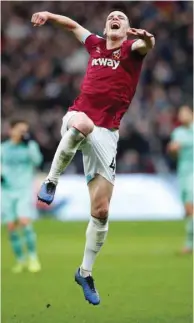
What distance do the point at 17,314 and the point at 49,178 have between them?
1805mm

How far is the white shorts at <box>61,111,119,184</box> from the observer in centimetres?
912

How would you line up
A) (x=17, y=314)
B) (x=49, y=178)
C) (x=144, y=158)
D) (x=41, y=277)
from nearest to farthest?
(x=49, y=178) → (x=17, y=314) → (x=41, y=277) → (x=144, y=158)

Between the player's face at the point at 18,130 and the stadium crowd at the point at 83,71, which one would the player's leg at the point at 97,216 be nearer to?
the player's face at the point at 18,130

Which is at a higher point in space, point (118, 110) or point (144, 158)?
point (118, 110)

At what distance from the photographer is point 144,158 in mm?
22906

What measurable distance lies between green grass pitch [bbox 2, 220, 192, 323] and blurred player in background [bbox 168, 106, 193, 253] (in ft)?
2.32

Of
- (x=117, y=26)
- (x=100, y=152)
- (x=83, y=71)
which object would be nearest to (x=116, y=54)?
(x=117, y=26)

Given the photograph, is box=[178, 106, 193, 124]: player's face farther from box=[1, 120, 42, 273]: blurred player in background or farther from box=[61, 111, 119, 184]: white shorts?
box=[61, 111, 119, 184]: white shorts

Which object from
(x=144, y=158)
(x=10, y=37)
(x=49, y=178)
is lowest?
(x=144, y=158)

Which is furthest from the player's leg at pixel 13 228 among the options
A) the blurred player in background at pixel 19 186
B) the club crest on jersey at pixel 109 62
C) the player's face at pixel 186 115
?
the club crest on jersey at pixel 109 62

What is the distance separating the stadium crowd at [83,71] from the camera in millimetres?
23109

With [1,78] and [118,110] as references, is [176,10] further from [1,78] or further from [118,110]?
[118,110]

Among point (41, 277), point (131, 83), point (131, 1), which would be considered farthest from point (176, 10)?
point (131, 83)

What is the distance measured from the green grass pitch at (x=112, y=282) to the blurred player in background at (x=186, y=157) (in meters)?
0.71
